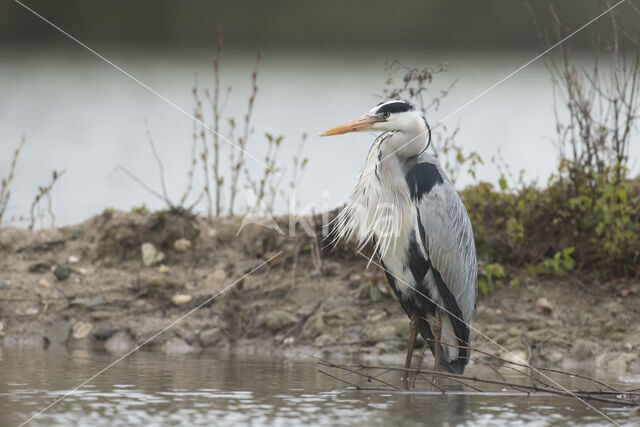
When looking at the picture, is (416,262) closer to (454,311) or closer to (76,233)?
(454,311)

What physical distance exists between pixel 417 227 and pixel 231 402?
215 cm

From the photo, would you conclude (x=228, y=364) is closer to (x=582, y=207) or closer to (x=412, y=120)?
(x=412, y=120)

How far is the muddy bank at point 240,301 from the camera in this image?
7562 millimetres

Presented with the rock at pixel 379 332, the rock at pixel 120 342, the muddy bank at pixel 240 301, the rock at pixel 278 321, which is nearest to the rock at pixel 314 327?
the muddy bank at pixel 240 301

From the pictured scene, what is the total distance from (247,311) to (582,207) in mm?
3100

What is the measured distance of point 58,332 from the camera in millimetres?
7809

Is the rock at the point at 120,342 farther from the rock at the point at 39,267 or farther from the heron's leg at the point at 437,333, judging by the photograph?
the heron's leg at the point at 437,333

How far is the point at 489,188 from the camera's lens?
8656 millimetres

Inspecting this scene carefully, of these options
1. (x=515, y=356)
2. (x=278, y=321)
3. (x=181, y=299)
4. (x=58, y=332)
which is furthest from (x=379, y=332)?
(x=58, y=332)

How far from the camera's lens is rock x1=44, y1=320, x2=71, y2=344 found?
7766 mm

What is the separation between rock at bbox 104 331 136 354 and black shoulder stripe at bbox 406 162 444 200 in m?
2.81

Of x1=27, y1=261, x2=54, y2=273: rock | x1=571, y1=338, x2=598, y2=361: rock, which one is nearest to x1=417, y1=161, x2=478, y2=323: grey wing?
x1=571, y1=338, x2=598, y2=361: rock

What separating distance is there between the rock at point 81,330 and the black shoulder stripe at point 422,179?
10.5ft

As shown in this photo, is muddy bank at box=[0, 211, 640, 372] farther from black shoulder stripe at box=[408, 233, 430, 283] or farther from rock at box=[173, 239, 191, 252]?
black shoulder stripe at box=[408, 233, 430, 283]
